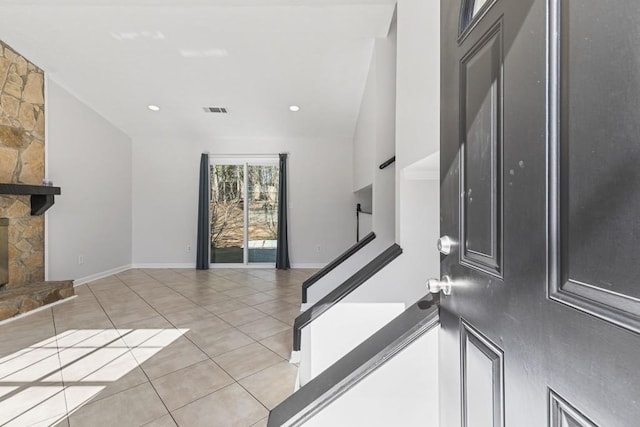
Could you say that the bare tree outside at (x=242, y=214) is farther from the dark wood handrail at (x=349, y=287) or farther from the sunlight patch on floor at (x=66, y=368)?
the dark wood handrail at (x=349, y=287)

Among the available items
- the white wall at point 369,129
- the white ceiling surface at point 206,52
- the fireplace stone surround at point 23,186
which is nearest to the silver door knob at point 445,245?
the white wall at point 369,129

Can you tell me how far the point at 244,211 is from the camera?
5.36 m

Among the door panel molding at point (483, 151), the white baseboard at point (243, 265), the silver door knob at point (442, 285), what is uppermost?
the door panel molding at point (483, 151)

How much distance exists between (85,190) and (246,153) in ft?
8.29

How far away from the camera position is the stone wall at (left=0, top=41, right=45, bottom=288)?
3.13m

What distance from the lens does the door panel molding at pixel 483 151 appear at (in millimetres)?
528

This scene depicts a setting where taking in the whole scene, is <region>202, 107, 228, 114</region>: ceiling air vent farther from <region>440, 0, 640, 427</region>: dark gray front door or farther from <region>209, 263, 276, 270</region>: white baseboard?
<region>440, 0, 640, 427</region>: dark gray front door

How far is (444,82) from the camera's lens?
2.56 ft

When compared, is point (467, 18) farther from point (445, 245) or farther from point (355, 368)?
point (355, 368)

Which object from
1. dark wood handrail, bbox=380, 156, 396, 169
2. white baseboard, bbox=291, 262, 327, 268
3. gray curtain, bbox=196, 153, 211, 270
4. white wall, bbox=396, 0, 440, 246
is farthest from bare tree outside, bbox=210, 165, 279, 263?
white wall, bbox=396, 0, 440, 246

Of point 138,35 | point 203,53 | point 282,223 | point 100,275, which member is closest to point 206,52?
point 203,53

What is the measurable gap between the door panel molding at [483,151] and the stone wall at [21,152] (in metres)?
4.61

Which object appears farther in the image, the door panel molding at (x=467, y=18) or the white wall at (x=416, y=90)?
the white wall at (x=416, y=90)

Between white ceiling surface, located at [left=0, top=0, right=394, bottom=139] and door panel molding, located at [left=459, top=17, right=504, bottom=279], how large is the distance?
2.34 m
